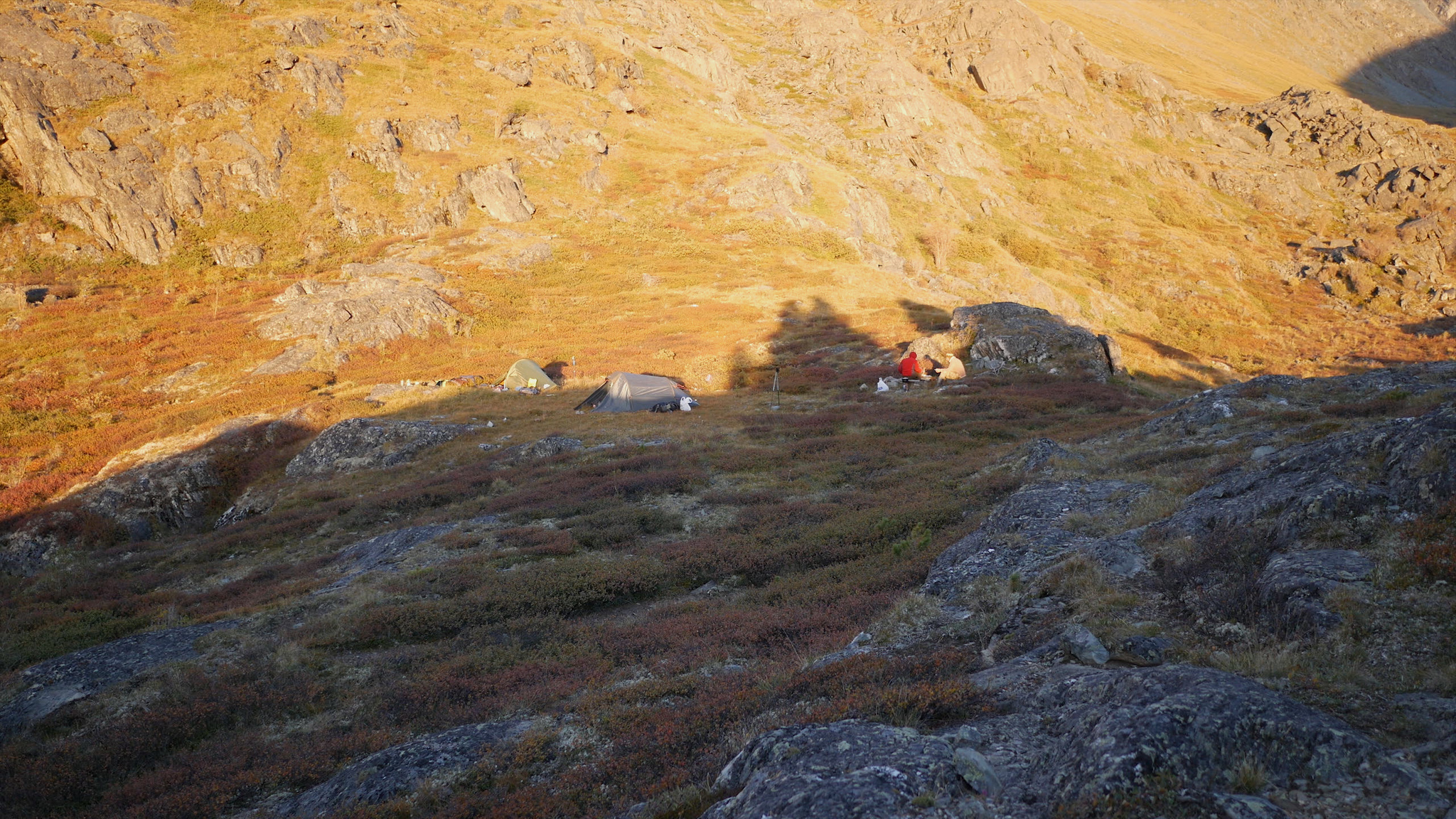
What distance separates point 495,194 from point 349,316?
27813 millimetres

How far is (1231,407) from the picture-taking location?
766 inches

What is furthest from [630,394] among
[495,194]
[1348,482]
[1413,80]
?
[1413,80]

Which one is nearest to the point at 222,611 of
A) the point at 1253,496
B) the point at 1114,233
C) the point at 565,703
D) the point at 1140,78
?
the point at 565,703

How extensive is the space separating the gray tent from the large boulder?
16.6 m

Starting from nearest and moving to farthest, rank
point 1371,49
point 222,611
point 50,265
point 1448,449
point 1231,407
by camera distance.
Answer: point 1448,449
point 222,611
point 1231,407
point 50,265
point 1371,49

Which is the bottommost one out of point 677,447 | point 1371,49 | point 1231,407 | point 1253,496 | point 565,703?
point 677,447

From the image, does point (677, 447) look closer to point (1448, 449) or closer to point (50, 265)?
point (1448, 449)

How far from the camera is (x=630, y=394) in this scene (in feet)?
115

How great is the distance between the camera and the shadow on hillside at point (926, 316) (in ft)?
148

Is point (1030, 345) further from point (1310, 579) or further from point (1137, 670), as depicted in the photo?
point (1137, 670)

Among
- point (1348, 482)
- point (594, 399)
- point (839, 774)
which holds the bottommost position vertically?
point (594, 399)

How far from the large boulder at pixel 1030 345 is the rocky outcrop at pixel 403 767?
3214cm

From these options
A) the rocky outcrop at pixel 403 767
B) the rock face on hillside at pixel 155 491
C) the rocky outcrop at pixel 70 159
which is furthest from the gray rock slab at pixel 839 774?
the rocky outcrop at pixel 70 159

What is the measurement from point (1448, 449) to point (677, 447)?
72.9 feet
